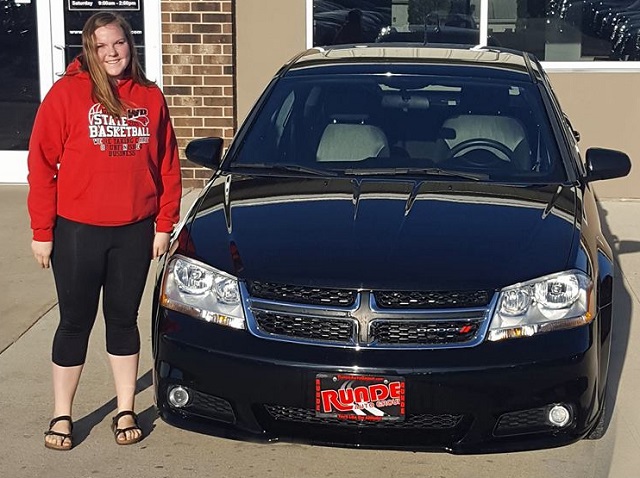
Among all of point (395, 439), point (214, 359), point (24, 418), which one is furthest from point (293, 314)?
point (24, 418)

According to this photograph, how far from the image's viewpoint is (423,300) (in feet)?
13.1

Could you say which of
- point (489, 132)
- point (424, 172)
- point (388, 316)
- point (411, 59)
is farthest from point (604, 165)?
point (388, 316)

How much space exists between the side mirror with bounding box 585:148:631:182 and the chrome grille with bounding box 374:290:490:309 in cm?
153

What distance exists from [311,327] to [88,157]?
3.66 ft

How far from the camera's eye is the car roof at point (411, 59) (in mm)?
5754

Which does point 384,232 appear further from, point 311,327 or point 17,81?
point 17,81

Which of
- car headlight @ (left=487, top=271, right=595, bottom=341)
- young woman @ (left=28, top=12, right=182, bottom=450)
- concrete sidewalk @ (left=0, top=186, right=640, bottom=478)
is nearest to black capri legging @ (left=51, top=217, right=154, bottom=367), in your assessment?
young woman @ (left=28, top=12, right=182, bottom=450)

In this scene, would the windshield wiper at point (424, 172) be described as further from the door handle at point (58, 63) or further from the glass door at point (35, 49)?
the door handle at point (58, 63)

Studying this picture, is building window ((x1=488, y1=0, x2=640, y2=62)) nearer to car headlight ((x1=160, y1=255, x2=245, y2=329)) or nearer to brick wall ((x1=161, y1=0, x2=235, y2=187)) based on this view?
brick wall ((x1=161, y1=0, x2=235, y2=187))

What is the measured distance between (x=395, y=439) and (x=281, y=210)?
3.71 ft

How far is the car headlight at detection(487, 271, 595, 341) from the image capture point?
402 cm

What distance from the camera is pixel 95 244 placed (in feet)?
14.5

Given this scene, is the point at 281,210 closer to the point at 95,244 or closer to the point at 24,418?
the point at 95,244

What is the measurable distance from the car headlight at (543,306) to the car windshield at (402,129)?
1034 millimetres
